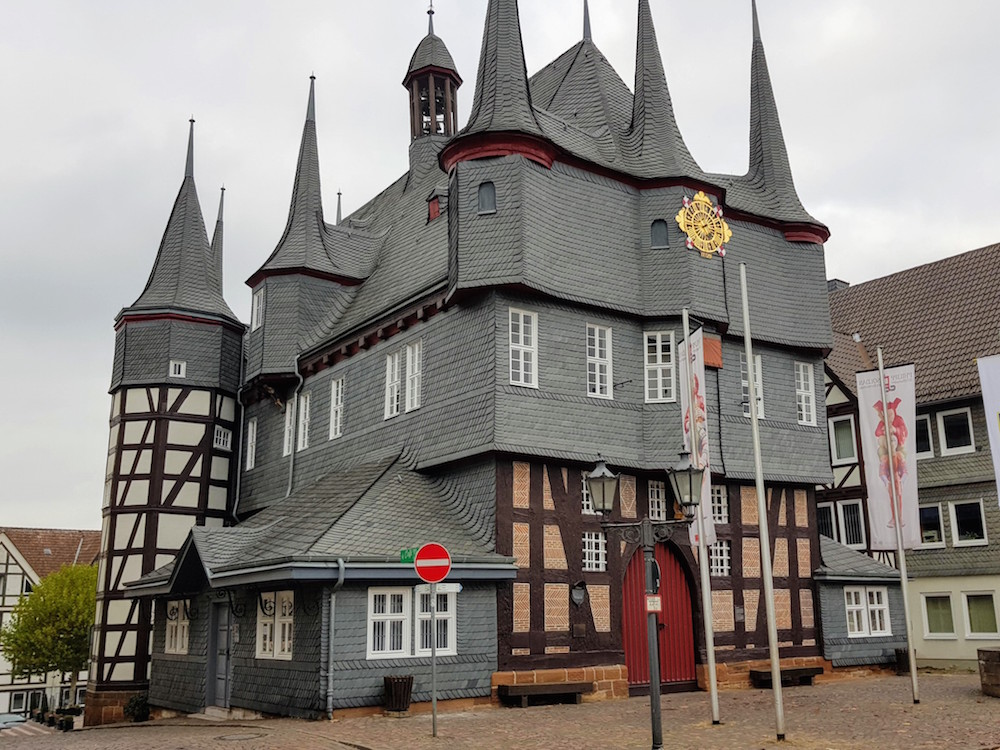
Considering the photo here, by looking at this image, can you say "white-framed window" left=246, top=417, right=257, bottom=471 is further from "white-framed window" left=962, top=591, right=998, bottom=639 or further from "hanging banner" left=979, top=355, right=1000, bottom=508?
"white-framed window" left=962, top=591, right=998, bottom=639

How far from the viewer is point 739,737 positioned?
49.9 feet

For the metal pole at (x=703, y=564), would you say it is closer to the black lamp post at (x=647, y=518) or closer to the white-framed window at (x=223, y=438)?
the black lamp post at (x=647, y=518)

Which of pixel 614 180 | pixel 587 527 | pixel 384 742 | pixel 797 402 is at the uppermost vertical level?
pixel 614 180

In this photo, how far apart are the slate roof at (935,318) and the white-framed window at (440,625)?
1924 centimetres

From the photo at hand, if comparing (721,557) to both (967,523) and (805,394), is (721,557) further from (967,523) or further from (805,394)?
(967,523)

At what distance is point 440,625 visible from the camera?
20.5 metres

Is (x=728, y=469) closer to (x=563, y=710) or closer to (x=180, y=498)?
(x=563, y=710)

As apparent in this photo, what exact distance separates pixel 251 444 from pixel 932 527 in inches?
861

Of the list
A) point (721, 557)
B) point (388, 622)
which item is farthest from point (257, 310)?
point (721, 557)

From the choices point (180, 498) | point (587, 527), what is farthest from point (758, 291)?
point (180, 498)

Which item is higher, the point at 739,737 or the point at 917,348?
the point at 917,348

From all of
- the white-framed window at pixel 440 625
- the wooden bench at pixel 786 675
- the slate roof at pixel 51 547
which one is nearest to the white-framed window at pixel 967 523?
the wooden bench at pixel 786 675

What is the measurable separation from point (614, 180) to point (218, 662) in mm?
14790

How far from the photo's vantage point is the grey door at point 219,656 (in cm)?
2405
